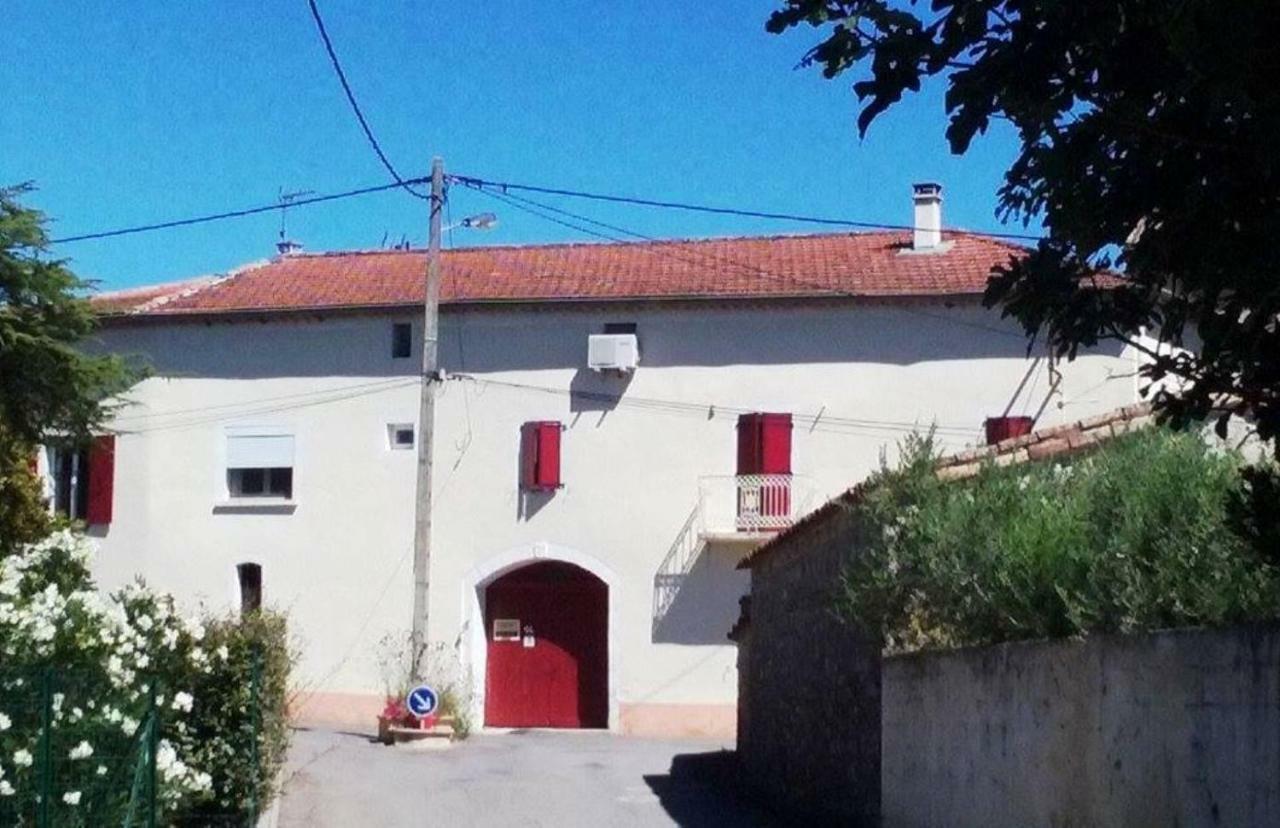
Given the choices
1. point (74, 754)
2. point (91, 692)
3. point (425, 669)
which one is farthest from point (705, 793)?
point (425, 669)

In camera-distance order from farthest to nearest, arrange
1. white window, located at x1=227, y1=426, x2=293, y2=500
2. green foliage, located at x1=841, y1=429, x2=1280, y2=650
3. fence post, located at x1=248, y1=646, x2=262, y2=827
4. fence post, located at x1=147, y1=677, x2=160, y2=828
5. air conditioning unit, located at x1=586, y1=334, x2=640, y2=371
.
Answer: white window, located at x1=227, y1=426, x2=293, y2=500 < air conditioning unit, located at x1=586, y1=334, x2=640, y2=371 < fence post, located at x1=248, y1=646, x2=262, y2=827 < fence post, located at x1=147, y1=677, x2=160, y2=828 < green foliage, located at x1=841, y1=429, x2=1280, y2=650

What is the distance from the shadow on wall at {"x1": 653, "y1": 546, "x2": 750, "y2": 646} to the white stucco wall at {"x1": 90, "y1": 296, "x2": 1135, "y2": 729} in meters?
0.05

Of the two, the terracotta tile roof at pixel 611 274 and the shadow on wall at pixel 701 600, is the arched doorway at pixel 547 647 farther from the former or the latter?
the terracotta tile roof at pixel 611 274

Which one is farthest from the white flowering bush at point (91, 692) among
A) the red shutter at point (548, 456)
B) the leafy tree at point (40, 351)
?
the red shutter at point (548, 456)

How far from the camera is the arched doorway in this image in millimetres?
33312

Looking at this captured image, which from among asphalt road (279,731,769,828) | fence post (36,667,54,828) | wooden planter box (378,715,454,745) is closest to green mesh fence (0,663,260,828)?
fence post (36,667,54,828)

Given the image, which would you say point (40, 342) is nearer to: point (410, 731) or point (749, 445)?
point (410, 731)

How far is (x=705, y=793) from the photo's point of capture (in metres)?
21.0

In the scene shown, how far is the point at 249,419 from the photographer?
34312 millimetres

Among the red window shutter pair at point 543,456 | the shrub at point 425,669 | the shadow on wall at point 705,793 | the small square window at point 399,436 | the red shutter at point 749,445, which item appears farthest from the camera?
the small square window at point 399,436

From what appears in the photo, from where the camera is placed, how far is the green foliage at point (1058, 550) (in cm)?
874

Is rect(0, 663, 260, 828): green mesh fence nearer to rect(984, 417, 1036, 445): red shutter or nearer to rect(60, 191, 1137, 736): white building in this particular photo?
rect(60, 191, 1137, 736): white building

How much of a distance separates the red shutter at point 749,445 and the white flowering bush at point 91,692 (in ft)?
54.6

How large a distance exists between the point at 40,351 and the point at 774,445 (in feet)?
62.8
